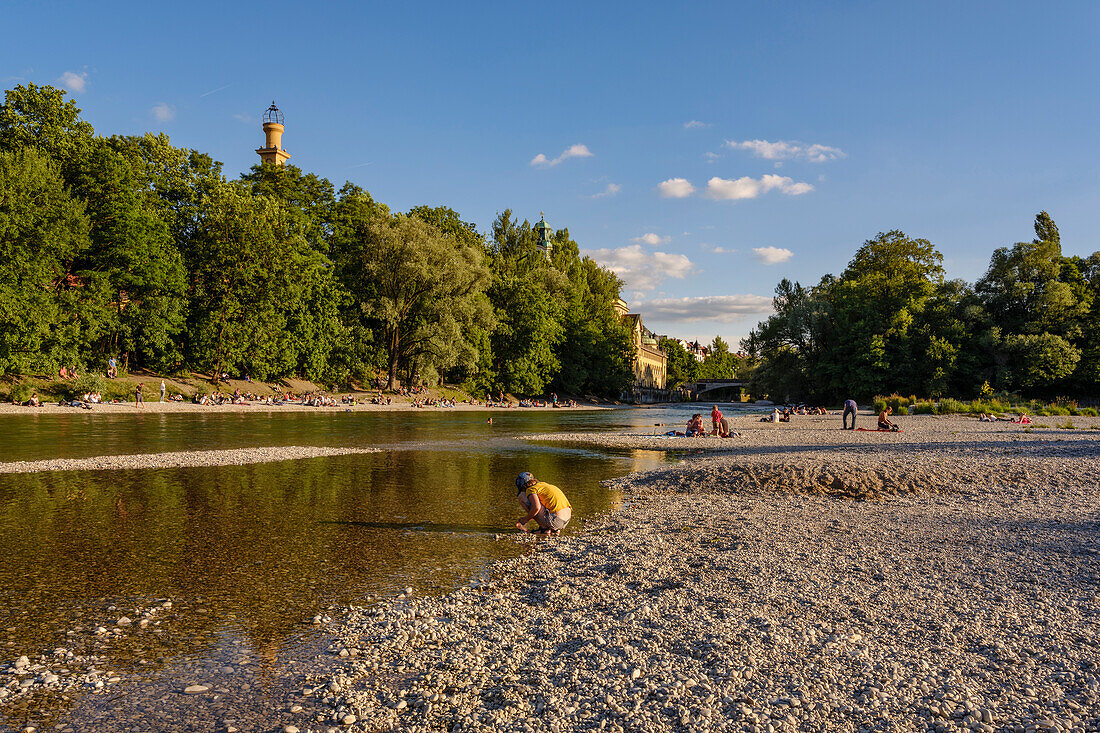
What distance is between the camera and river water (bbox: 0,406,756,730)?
6324 mm

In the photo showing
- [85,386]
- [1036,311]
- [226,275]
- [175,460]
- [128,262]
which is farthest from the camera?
[1036,311]

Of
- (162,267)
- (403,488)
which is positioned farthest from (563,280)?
(403,488)

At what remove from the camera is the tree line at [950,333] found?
63156 millimetres

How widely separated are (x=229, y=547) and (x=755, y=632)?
8.26 metres

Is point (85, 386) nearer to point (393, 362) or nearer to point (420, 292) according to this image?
point (393, 362)

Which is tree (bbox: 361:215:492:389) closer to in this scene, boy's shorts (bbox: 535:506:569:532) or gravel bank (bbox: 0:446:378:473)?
gravel bank (bbox: 0:446:378:473)

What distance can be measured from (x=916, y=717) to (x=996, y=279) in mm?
79461

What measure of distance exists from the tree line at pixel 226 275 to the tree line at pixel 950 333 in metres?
34.1

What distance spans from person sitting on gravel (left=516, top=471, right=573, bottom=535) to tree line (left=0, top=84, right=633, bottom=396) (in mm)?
45930

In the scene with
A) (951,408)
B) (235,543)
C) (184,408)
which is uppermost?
(184,408)

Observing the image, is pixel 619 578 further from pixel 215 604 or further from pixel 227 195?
pixel 227 195

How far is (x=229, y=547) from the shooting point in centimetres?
1017

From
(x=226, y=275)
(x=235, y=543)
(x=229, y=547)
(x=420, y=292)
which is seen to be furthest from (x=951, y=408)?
(x=226, y=275)

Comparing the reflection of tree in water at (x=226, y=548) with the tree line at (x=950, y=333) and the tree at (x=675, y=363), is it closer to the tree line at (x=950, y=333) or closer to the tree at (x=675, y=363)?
the tree line at (x=950, y=333)
